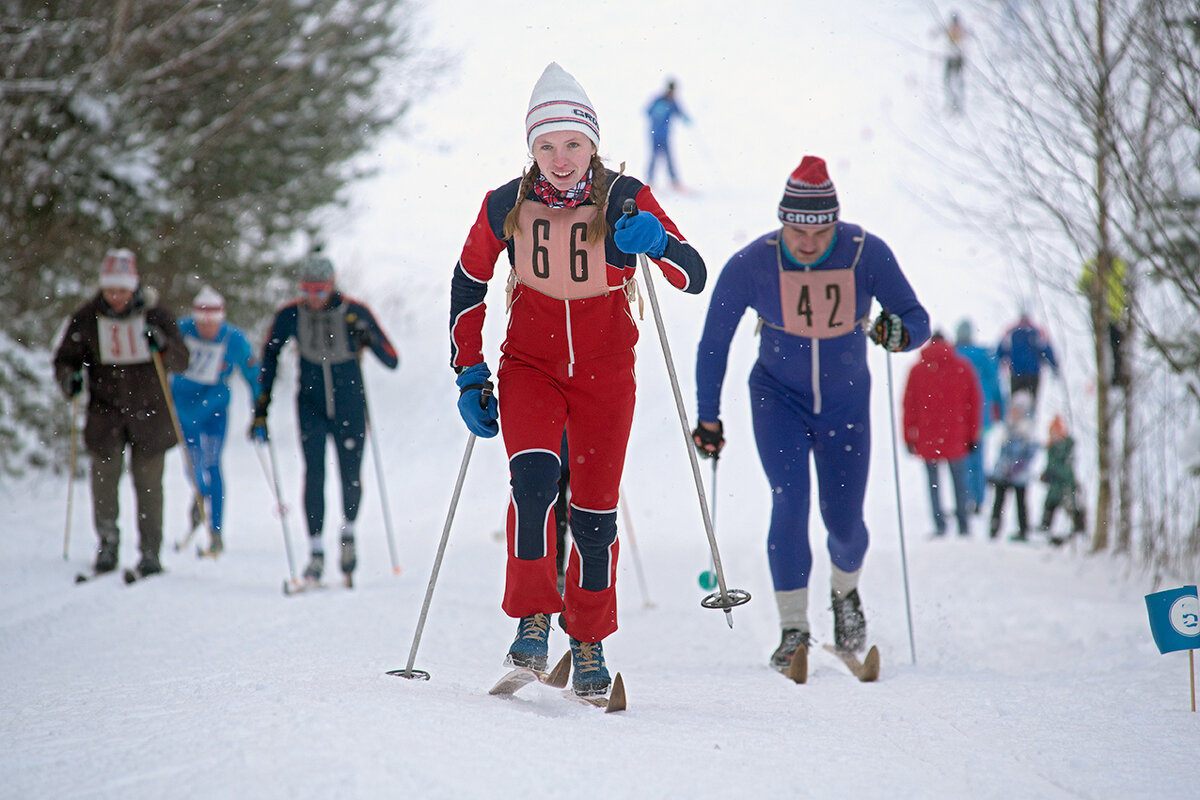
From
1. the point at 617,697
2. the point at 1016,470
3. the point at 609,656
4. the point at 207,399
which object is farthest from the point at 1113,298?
the point at 207,399

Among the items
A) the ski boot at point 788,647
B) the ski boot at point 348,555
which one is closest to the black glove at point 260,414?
the ski boot at point 348,555

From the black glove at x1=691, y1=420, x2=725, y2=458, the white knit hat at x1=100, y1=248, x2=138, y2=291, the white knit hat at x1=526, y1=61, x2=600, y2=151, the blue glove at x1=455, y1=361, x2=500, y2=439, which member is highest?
the white knit hat at x1=100, y1=248, x2=138, y2=291

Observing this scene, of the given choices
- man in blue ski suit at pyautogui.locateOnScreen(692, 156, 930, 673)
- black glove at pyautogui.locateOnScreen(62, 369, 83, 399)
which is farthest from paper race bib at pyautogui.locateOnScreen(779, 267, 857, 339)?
black glove at pyautogui.locateOnScreen(62, 369, 83, 399)

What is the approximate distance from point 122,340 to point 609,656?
415cm

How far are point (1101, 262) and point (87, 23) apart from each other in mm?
8993

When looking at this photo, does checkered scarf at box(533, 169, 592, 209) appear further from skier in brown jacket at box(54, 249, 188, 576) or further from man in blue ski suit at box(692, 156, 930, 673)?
skier in brown jacket at box(54, 249, 188, 576)

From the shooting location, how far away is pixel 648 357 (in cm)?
1700

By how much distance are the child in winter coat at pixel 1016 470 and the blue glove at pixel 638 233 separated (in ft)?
25.0

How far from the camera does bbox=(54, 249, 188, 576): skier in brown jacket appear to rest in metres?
6.82

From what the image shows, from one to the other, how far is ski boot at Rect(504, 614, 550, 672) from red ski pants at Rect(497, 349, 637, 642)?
0.06 m

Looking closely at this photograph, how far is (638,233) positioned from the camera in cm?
329

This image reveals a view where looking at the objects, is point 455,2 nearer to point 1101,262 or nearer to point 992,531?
point 1101,262

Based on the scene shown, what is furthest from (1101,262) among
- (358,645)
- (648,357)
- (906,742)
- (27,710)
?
(648,357)

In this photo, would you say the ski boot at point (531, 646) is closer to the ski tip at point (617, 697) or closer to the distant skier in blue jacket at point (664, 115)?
the ski tip at point (617, 697)
